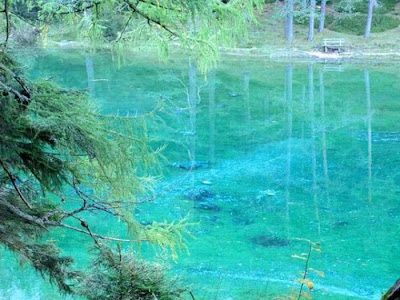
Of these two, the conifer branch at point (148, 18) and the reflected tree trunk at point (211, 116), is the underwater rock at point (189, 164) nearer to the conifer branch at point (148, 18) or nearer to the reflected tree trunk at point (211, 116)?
the reflected tree trunk at point (211, 116)

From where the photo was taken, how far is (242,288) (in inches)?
263

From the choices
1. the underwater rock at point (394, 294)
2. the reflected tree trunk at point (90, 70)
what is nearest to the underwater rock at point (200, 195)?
the underwater rock at point (394, 294)

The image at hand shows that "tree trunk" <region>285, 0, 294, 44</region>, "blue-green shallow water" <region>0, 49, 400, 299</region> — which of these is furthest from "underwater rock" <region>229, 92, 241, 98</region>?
"tree trunk" <region>285, 0, 294, 44</region>

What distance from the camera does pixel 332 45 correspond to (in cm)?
2620

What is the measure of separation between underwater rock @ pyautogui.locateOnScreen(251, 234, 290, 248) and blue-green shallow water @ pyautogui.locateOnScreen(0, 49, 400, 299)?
3 centimetres

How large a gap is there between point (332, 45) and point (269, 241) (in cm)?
2004

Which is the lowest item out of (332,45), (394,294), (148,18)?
(332,45)

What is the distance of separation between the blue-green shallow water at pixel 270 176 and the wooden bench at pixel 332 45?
426 cm

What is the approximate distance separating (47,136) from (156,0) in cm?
92

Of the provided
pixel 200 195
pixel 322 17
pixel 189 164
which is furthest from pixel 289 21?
pixel 200 195

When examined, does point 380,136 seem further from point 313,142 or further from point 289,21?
point 289,21

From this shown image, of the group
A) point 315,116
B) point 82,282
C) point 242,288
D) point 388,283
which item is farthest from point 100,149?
point 315,116

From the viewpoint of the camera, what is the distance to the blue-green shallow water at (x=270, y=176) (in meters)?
7.01

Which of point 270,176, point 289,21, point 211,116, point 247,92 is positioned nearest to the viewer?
point 270,176
